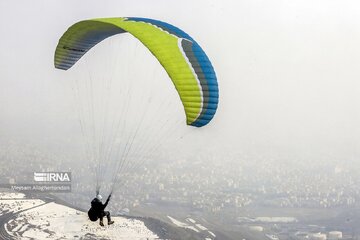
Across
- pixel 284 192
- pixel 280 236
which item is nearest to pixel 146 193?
pixel 280 236

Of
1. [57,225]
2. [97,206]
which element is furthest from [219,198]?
[97,206]

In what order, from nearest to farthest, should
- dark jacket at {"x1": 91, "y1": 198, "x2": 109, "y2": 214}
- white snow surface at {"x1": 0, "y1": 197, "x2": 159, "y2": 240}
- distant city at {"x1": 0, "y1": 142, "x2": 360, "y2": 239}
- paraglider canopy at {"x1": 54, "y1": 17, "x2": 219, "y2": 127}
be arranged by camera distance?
1. paraglider canopy at {"x1": 54, "y1": 17, "x2": 219, "y2": 127}
2. dark jacket at {"x1": 91, "y1": 198, "x2": 109, "y2": 214}
3. white snow surface at {"x1": 0, "y1": 197, "x2": 159, "y2": 240}
4. distant city at {"x1": 0, "y1": 142, "x2": 360, "y2": 239}

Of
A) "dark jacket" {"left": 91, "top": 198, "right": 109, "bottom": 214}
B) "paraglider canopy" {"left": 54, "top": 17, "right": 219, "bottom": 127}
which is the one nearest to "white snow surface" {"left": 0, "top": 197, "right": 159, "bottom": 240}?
"dark jacket" {"left": 91, "top": 198, "right": 109, "bottom": 214}

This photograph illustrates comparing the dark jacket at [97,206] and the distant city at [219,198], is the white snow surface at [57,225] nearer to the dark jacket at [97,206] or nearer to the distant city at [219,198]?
the distant city at [219,198]

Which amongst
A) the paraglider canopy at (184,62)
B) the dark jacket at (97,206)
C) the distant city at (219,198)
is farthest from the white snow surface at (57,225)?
the paraglider canopy at (184,62)

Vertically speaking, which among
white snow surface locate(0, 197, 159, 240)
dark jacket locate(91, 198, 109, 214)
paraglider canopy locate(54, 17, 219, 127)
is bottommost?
white snow surface locate(0, 197, 159, 240)

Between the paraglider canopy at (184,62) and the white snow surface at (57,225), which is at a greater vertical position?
the paraglider canopy at (184,62)

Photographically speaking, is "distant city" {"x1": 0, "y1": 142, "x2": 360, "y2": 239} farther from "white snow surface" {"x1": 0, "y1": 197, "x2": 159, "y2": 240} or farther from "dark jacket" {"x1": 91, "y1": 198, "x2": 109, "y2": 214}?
"dark jacket" {"x1": 91, "y1": 198, "x2": 109, "y2": 214}

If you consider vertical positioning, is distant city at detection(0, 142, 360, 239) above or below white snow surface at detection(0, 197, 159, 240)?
below

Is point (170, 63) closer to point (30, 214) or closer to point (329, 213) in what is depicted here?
point (30, 214)

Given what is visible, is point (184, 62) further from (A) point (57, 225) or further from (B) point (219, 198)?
(B) point (219, 198)
